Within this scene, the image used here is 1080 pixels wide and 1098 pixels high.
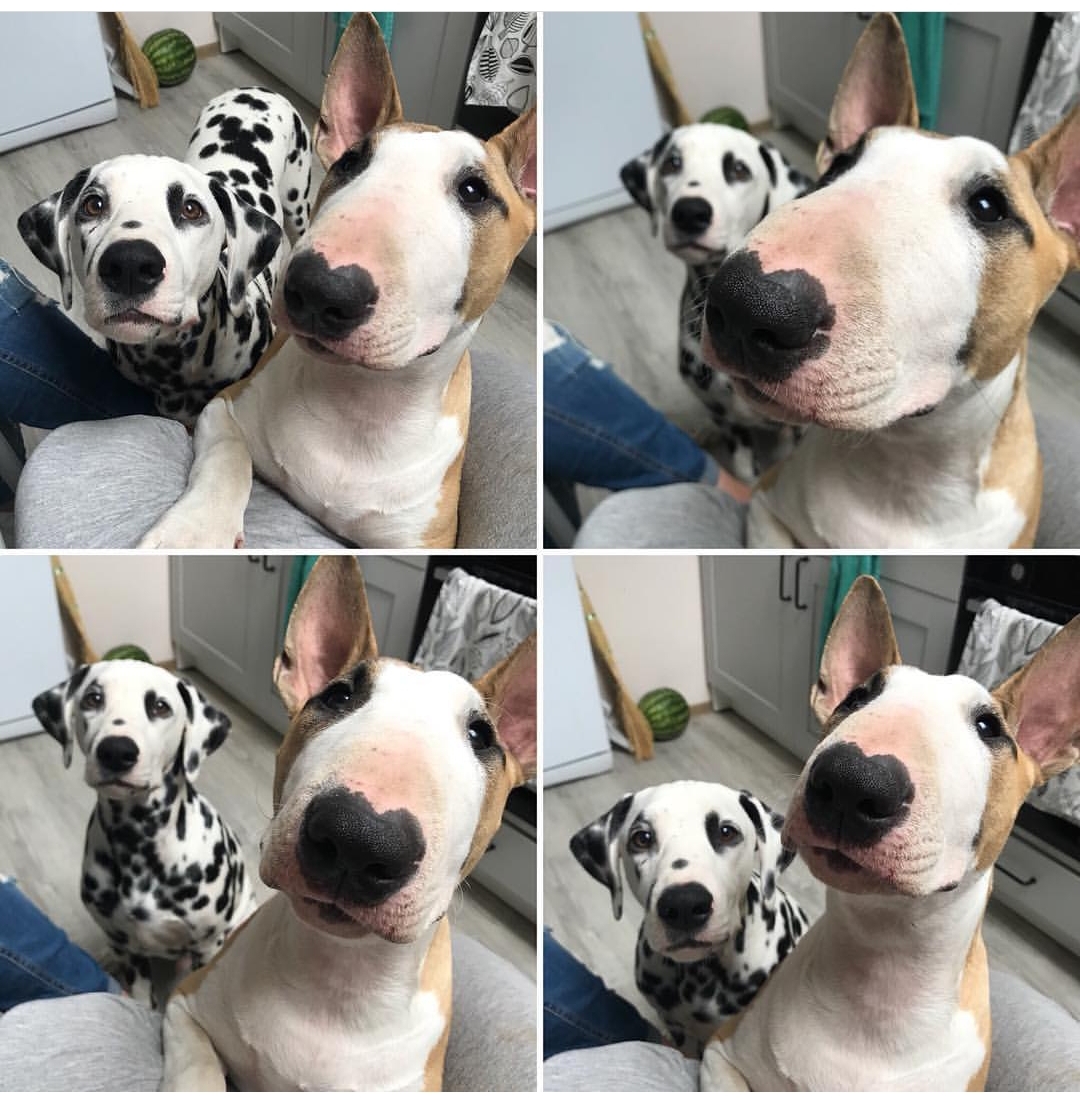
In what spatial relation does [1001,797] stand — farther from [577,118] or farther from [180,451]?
[577,118]

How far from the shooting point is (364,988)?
1019 mm

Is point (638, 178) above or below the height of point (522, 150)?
below

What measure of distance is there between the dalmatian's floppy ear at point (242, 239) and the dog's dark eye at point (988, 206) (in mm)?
619

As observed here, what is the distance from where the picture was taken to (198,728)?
3.87 feet

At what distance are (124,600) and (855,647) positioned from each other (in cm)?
75

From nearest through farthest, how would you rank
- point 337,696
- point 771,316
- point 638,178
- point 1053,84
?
point 771,316 → point 337,696 → point 1053,84 → point 638,178

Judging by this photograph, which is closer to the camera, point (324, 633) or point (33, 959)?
point (324, 633)

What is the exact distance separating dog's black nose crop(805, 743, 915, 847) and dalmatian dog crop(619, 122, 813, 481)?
0.80 meters

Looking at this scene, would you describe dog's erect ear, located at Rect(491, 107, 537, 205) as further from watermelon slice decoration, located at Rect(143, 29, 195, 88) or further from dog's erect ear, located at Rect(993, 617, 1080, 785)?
dog's erect ear, located at Rect(993, 617, 1080, 785)

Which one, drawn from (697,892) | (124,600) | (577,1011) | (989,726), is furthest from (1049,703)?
(124,600)

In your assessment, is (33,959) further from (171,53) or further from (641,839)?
(171,53)

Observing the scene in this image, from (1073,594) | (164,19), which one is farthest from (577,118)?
(1073,594)

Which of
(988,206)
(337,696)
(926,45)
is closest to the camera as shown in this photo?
(988,206)

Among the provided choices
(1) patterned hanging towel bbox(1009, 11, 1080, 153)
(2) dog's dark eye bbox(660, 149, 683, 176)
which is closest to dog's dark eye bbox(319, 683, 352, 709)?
(2) dog's dark eye bbox(660, 149, 683, 176)
